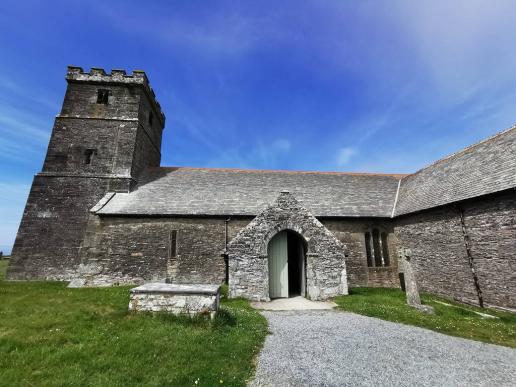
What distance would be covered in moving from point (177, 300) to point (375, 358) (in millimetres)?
5231

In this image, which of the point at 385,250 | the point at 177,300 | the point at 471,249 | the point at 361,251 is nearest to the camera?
the point at 177,300

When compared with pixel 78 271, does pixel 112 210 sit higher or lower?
higher

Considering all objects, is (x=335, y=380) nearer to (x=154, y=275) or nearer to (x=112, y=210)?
(x=154, y=275)

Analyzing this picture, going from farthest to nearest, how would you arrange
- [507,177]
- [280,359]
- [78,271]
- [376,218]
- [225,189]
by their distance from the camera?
[225,189] → [376,218] → [78,271] → [507,177] → [280,359]

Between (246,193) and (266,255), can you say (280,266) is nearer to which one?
(266,255)

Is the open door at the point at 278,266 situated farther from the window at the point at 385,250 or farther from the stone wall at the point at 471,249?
the stone wall at the point at 471,249

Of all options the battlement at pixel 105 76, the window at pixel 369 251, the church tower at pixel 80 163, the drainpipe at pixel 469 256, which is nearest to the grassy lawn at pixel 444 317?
the drainpipe at pixel 469 256

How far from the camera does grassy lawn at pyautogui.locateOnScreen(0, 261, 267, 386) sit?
4.54 meters

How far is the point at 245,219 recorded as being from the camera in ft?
52.6

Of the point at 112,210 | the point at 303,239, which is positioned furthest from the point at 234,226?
the point at 112,210

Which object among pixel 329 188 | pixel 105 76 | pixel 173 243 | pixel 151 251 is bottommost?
pixel 151 251

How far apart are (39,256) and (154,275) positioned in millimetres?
7353

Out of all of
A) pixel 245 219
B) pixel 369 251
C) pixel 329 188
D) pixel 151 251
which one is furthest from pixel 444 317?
pixel 151 251

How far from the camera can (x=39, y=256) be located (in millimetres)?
15484
